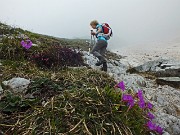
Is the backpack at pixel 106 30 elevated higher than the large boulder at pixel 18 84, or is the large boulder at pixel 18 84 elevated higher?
the backpack at pixel 106 30

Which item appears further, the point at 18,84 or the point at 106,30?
the point at 106,30

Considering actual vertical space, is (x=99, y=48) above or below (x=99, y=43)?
below

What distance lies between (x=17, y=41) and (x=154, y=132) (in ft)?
20.0

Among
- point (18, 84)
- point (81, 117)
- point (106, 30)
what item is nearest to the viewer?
point (81, 117)

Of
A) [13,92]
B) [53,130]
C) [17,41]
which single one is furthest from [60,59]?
[53,130]

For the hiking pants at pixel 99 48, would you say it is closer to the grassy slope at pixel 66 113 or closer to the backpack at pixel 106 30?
the backpack at pixel 106 30

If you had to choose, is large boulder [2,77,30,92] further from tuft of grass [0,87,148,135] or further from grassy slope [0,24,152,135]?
tuft of grass [0,87,148,135]

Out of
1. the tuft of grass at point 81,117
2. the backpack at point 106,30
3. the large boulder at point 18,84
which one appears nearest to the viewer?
the tuft of grass at point 81,117

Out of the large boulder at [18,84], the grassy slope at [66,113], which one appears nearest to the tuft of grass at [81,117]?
the grassy slope at [66,113]

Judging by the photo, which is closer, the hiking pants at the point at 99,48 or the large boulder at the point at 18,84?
the large boulder at the point at 18,84

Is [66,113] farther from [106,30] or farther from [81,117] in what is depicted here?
[106,30]

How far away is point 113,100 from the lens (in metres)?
4.98

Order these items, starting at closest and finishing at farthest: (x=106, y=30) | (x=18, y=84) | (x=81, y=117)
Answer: (x=81, y=117) → (x=18, y=84) → (x=106, y=30)

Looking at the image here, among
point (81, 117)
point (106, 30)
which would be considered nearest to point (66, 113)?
point (81, 117)
